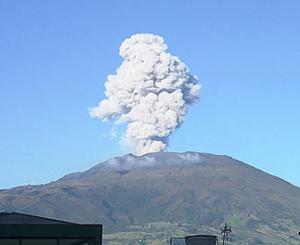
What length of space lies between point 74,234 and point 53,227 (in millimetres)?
1230

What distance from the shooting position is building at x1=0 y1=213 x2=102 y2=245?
43719 mm

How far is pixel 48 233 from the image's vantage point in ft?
144

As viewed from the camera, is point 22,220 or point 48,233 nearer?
point 48,233

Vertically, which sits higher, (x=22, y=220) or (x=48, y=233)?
(x=22, y=220)

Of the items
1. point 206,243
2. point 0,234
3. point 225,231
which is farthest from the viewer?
point 225,231

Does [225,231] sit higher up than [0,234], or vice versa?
[225,231]

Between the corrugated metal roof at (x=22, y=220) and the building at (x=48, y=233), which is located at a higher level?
the corrugated metal roof at (x=22, y=220)

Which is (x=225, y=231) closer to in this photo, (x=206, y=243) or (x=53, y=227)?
(x=206, y=243)

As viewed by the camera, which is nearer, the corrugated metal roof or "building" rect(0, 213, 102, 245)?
"building" rect(0, 213, 102, 245)

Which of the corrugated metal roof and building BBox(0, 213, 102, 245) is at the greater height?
the corrugated metal roof

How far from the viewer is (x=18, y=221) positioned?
46031mm

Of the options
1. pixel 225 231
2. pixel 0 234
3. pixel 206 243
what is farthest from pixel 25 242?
pixel 225 231

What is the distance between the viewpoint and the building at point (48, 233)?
143 feet

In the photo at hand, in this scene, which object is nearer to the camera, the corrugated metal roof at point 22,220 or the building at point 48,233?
the building at point 48,233
